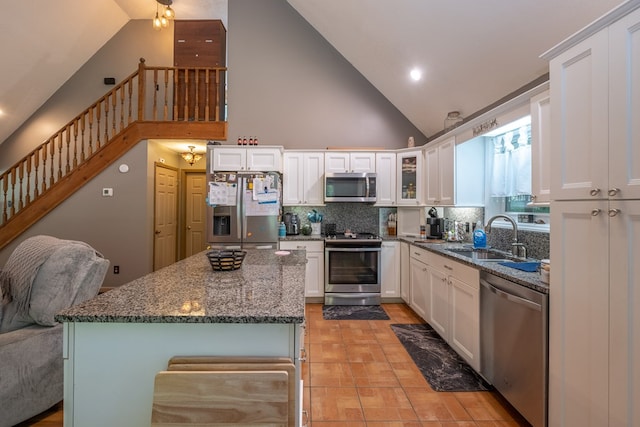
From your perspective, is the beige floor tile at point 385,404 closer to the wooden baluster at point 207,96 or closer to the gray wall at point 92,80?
the wooden baluster at point 207,96

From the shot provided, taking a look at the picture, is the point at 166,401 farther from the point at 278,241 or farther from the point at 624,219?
the point at 278,241

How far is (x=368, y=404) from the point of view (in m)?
2.13

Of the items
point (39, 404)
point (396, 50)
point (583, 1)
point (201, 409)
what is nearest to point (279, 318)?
point (201, 409)

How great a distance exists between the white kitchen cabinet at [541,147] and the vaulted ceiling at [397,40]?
2.10 ft

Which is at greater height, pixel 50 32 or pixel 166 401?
pixel 50 32

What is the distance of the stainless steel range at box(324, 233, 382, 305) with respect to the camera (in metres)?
4.18

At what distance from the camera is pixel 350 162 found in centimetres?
452

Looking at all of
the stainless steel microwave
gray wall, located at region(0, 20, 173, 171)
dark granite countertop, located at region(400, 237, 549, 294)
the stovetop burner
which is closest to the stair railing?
gray wall, located at region(0, 20, 173, 171)

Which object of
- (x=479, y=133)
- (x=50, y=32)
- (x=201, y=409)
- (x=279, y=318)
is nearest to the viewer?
(x=201, y=409)

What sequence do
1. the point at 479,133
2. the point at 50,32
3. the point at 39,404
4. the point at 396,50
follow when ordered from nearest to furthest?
the point at 39,404 < the point at 479,133 < the point at 396,50 < the point at 50,32

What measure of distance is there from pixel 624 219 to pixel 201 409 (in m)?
1.73

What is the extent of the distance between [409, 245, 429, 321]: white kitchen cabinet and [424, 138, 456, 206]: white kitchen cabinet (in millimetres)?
661

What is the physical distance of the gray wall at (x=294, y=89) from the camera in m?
4.88

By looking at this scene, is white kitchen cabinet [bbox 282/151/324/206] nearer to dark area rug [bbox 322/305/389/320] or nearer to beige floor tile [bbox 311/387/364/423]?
dark area rug [bbox 322/305/389/320]
